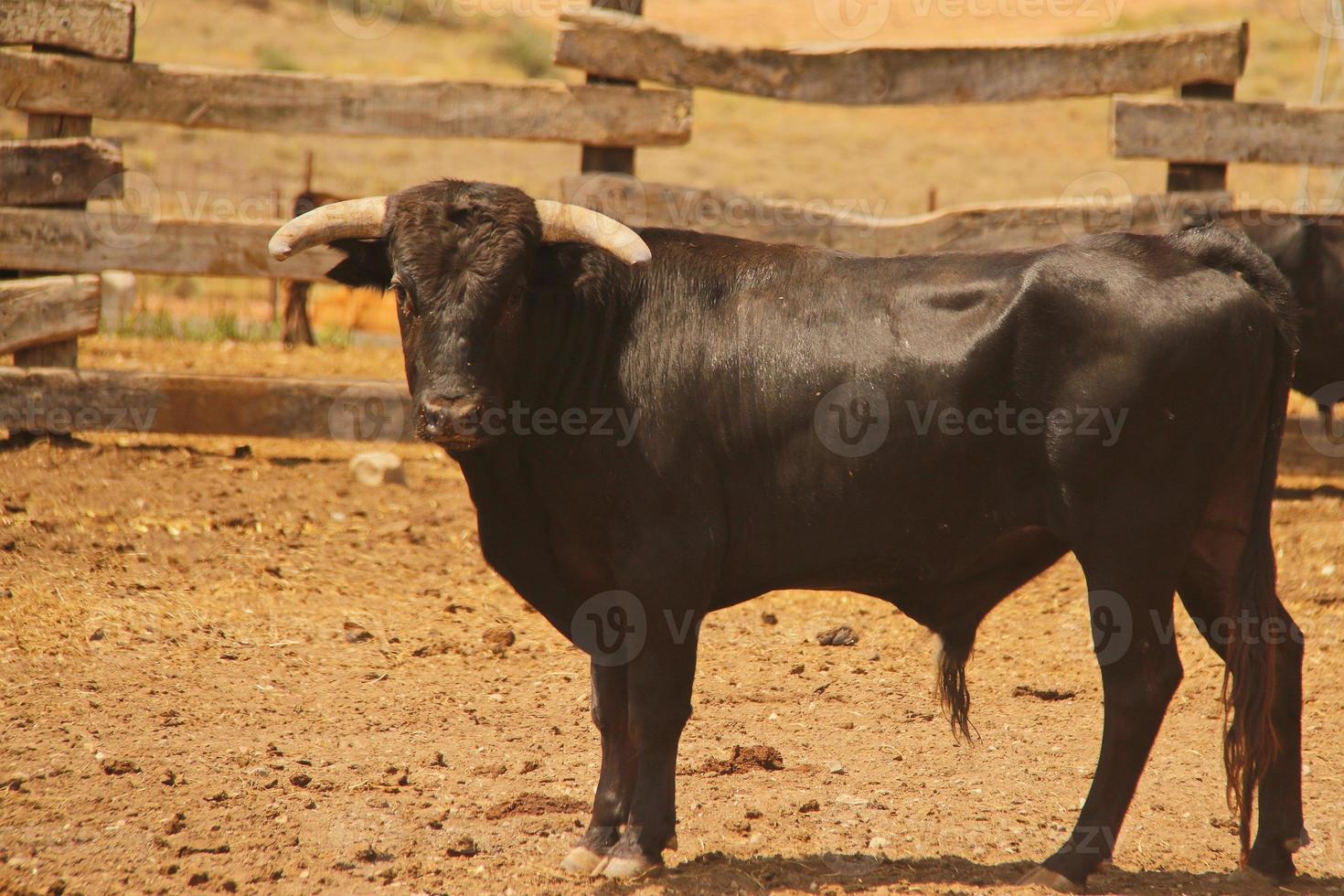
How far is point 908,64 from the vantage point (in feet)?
26.1

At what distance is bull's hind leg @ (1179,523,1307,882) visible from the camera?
3967 millimetres

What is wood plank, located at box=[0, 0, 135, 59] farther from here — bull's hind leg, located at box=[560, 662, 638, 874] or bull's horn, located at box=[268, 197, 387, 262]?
bull's hind leg, located at box=[560, 662, 638, 874]

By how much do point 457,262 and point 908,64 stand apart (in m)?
5.00

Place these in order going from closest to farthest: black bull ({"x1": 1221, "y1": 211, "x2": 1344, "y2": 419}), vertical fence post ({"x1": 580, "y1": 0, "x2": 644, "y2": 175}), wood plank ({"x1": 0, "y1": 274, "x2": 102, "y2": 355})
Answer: wood plank ({"x1": 0, "y1": 274, "x2": 102, "y2": 355}) < black bull ({"x1": 1221, "y1": 211, "x2": 1344, "y2": 419}) < vertical fence post ({"x1": 580, "y1": 0, "x2": 644, "y2": 175})

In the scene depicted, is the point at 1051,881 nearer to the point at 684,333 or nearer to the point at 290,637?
the point at 684,333

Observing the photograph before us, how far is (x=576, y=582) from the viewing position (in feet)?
13.4

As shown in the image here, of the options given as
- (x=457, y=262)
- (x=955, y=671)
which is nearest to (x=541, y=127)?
(x=457, y=262)

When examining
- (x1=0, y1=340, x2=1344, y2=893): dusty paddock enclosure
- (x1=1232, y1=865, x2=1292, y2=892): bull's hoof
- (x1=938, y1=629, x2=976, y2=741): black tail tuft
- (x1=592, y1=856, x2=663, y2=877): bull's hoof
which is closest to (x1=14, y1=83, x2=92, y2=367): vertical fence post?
(x1=0, y1=340, x2=1344, y2=893): dusty paddock enclosure

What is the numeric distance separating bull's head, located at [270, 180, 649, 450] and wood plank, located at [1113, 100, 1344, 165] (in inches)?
194

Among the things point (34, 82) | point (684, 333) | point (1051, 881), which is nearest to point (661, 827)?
point (1051, 881)

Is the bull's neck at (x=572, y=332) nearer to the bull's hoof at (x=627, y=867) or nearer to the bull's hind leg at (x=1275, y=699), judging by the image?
the bull's hoof at (x=627, y=867)

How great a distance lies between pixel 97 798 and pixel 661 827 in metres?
1.78

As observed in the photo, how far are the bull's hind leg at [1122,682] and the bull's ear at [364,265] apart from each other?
2269 mm

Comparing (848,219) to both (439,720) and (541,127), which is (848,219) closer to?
(541,127)
